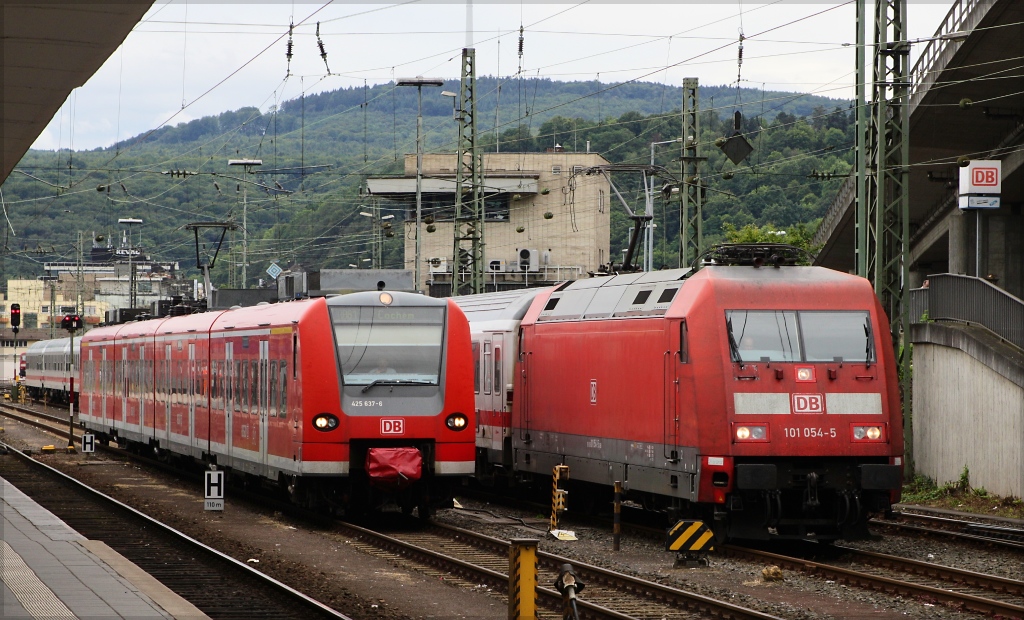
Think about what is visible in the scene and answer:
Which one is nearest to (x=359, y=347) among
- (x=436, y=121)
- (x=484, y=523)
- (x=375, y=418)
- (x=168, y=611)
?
(x=375, y=418)

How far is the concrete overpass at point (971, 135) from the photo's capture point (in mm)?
32344

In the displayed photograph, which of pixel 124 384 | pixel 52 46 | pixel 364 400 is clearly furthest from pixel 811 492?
pixel 124 384

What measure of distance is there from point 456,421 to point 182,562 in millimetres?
4359

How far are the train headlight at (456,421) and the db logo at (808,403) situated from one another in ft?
16.4

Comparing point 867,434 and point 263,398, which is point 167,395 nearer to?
point 263,398

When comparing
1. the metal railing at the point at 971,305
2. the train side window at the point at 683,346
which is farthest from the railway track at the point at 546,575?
the metal railing at the point at 971,305

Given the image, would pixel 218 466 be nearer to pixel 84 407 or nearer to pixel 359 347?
pixel 359 347

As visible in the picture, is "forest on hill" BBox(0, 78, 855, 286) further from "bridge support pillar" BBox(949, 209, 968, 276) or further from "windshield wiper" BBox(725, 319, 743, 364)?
"windshield wiper" BBox(725, 319, 743, 364)

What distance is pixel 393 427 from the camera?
18688 millimetres

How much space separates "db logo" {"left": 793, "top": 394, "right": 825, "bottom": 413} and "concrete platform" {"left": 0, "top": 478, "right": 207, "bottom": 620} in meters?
7.45

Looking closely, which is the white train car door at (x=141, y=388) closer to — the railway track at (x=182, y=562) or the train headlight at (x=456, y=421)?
the railway track at (x=182, y=562)

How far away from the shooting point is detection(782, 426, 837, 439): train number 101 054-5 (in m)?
16.0

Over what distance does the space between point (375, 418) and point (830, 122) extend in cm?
6285

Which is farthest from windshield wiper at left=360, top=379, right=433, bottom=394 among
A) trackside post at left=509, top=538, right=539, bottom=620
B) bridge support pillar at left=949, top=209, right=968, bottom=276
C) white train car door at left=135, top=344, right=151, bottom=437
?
bridge support pillar at left=949, top=209, right=968, bottom=276
